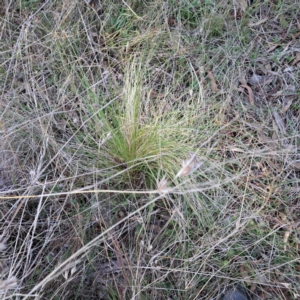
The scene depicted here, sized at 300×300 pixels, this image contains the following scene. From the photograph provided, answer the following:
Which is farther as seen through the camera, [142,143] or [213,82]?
[213,82]

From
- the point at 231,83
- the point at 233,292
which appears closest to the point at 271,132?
the point at 231,83

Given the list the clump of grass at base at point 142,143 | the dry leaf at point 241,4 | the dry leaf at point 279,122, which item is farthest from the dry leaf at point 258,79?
the clump of grass at base at point 142,143

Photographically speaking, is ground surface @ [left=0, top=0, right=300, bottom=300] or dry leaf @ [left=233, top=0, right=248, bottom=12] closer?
ground surface @ [left=0, top=0, right=300, bottom=300]

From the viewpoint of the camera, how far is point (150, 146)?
1.50m

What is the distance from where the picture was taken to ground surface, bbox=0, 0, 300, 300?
1420mm

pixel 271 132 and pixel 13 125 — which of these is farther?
pixel 271 132

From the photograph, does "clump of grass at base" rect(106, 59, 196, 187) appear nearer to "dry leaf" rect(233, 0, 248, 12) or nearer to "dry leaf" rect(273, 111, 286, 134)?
"dry leaf" rect(273, 111, 286, 134)

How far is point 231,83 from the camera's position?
1.75m

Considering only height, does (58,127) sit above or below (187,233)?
above

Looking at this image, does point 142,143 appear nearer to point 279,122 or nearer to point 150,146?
point 150,146

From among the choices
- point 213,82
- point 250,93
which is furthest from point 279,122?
point 213,82

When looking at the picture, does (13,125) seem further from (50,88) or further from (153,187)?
(153,187)

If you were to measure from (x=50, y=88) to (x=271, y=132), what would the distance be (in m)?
1.02

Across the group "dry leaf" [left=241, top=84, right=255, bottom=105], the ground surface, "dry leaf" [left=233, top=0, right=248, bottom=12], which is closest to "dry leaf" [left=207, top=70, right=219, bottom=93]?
the ground surface
